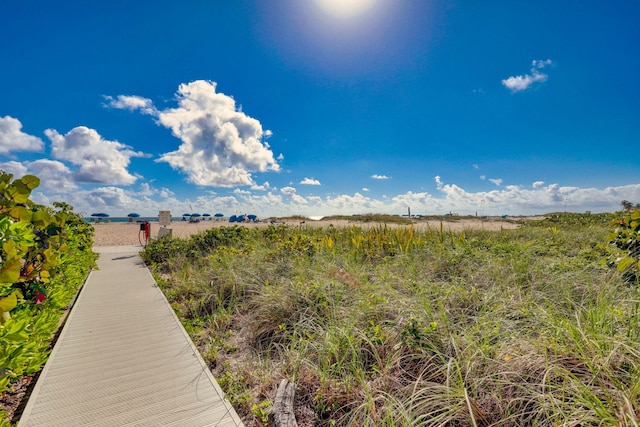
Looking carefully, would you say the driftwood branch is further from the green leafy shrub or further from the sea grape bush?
the green leafy shrub

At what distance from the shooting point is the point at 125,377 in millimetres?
3168

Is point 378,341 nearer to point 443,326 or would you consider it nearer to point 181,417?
point 443,326

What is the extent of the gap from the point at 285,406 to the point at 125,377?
6.23 feet

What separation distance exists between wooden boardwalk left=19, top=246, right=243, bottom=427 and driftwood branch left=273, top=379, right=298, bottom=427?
0.35 m

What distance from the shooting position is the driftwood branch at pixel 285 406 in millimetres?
2423

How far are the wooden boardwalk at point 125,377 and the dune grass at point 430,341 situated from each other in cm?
29

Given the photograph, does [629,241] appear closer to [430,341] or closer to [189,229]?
[430,341]

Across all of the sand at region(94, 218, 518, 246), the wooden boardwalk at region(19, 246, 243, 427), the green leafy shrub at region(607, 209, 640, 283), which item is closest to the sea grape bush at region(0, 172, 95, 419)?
the wooden boardwalk at region(19, 246, 243, 427)

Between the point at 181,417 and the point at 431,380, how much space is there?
7.67ft

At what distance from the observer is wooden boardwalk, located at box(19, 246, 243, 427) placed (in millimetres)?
2597

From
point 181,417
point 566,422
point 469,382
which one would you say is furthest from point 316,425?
point 566,422

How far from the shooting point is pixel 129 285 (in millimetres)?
6848

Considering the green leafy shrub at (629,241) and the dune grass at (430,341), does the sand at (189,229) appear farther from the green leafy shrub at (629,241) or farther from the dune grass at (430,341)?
the dune grass at (430,341)

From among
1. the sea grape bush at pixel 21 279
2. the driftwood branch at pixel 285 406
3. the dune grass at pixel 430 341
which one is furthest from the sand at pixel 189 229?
the sea grape bush at pixel 21 279
